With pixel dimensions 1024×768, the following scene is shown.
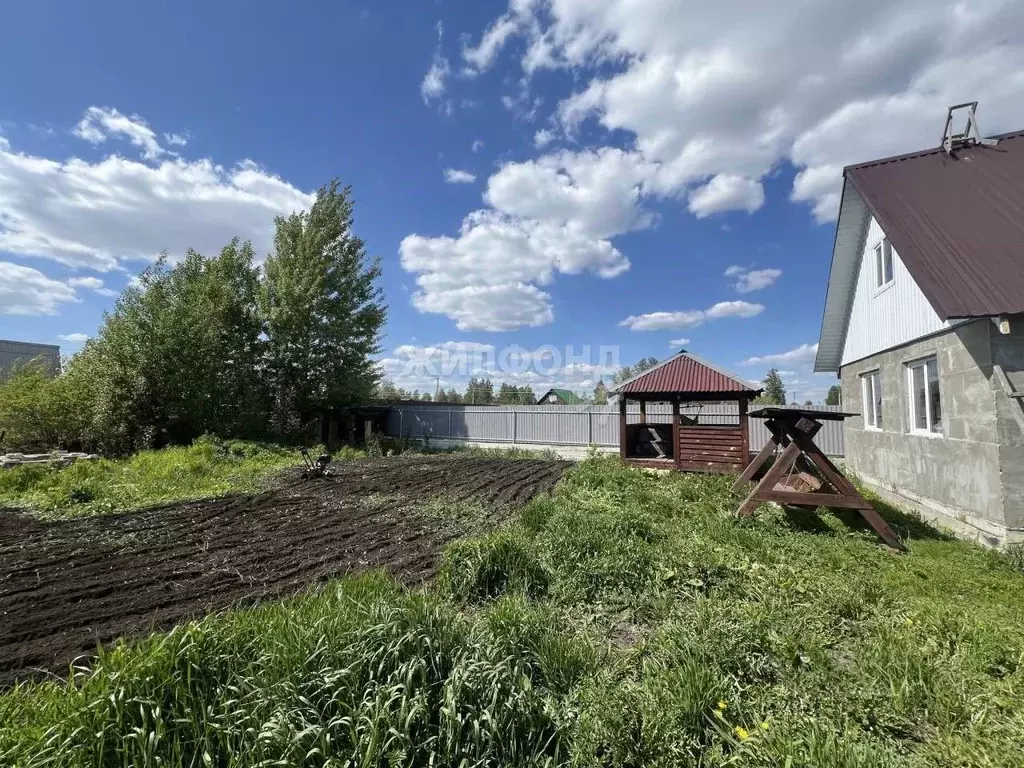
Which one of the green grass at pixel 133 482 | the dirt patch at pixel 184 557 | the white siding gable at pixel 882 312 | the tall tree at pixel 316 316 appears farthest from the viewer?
the tall tree at pixel 316 316

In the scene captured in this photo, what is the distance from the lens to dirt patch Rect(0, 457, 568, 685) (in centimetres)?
347

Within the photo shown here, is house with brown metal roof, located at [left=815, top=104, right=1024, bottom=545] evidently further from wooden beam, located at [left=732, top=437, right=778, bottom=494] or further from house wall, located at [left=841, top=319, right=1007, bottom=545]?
wooden beam, located at [left=732, top=437, right=778, bottom=494]

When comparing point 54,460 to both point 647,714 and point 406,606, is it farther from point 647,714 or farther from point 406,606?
point 647,714

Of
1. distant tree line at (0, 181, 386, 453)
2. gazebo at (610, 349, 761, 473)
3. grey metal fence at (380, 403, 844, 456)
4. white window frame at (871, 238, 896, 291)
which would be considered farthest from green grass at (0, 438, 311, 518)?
white window frame at (871, 238, 896, 291)

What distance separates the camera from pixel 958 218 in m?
6.66

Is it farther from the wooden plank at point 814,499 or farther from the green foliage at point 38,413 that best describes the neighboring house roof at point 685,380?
the green foliage at point 38,413

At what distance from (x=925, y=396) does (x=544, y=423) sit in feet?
40.5

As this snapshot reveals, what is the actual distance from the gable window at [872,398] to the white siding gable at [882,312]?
0.48 meters

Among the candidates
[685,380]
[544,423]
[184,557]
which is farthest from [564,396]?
[184,557]

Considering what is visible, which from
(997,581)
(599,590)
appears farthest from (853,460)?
(599,590)

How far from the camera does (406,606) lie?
2.76 m

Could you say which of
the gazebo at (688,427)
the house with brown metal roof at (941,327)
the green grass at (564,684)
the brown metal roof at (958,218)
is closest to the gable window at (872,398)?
the house with brown metal roof at (941,327)

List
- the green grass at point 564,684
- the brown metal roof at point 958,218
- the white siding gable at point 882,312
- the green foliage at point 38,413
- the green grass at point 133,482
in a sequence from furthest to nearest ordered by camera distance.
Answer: the green foliage at point 38,413, the green grass at point 133,482, the white siding gable at point 882,312, the brown metal roof at point 958,218, the green grass at point 564,684

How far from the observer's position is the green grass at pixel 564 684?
185cm
